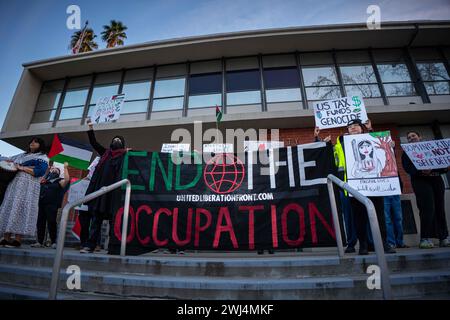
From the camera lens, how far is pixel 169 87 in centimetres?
941

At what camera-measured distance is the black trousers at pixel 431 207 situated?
374 centimetres

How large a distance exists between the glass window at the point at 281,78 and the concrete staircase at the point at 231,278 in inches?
288

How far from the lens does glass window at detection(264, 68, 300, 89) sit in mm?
8814

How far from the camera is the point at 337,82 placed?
8758mm

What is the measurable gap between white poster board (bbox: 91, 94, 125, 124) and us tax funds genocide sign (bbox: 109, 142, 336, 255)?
2159 millimetres

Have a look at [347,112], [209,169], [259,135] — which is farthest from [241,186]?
[259,135]

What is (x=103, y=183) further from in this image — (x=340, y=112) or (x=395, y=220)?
(x=395, y=220)

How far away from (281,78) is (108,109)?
253 inches

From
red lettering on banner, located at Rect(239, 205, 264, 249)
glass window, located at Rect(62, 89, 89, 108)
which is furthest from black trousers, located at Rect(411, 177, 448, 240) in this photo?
glass window, located at Rect(62, 89, 89, 108)

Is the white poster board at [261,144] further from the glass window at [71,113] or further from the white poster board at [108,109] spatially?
the glass window at [71,113]

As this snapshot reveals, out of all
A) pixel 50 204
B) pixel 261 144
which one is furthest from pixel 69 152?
pixel 261 144

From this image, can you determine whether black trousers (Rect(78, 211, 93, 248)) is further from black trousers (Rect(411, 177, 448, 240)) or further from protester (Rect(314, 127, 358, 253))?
black trousers (Rect(411, 177, 448, 240))

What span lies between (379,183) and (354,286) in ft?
5.73

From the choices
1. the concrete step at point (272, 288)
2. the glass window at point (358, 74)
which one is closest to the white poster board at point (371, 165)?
the concrete step at point (272, 288)
